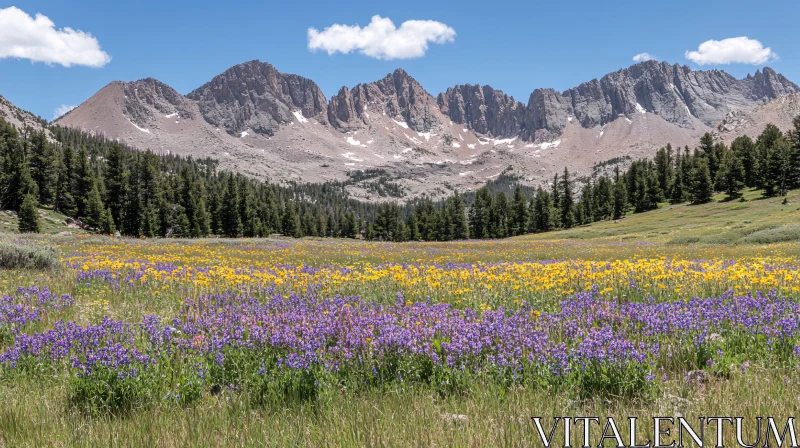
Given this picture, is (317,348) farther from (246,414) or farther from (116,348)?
(116,348)

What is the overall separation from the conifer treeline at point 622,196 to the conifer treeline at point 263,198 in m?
0.27

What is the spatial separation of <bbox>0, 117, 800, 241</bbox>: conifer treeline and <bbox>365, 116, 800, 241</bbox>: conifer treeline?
275 millimetres

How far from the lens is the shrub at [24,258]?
12492 mm

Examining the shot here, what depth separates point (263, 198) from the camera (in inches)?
4803

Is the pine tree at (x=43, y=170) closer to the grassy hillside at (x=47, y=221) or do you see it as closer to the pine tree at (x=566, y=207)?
Result: the grassy hillside at (x=47, y=221)

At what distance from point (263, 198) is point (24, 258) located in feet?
371

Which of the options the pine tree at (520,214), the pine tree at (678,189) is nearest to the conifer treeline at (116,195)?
the pine tree at (520,214)

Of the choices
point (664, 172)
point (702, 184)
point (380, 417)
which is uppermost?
point (664, 172)

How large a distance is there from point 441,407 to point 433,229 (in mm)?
117897

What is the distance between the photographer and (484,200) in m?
120

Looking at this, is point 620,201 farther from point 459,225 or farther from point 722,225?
point 722,225

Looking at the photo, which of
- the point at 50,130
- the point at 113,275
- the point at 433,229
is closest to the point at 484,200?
the point at 433,229

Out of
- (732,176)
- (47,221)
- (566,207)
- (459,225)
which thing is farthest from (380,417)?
(566,207)

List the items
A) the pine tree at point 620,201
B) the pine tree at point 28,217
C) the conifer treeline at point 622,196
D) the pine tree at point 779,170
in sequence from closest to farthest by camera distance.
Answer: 1. the pine tree at point 28,217
2. the pine tree at point 779,170
3. the conifer treeline at point 622,196
4. the pine tree at point 620,201
